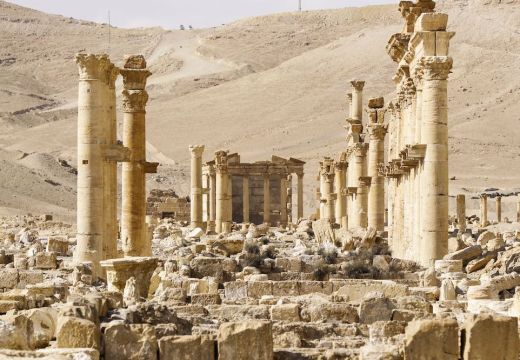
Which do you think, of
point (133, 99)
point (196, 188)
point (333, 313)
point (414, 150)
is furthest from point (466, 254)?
point (196, 188)

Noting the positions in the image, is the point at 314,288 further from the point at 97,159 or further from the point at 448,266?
the point at 97,159

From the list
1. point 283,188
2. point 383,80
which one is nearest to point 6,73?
point 383,80

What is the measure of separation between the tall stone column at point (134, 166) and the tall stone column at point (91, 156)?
7.65 ft

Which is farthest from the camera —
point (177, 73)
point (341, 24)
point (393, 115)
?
point (341, 24)

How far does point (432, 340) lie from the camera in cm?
1131

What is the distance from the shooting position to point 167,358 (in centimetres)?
1151

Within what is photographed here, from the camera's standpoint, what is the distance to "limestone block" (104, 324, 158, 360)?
456 inches

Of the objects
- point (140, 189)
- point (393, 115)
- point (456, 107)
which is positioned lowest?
point (140, 189)

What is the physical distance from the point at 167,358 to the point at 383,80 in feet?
364

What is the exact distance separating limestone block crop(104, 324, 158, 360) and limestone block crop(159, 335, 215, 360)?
0.12 meters

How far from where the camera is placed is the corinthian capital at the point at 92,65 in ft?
80.9

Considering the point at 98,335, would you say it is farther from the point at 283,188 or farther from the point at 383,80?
the point at 383,80

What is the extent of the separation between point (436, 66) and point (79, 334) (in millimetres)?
16873

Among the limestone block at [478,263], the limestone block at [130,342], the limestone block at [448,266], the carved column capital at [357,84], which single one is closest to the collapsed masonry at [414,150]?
the limestone block at [478,263]
